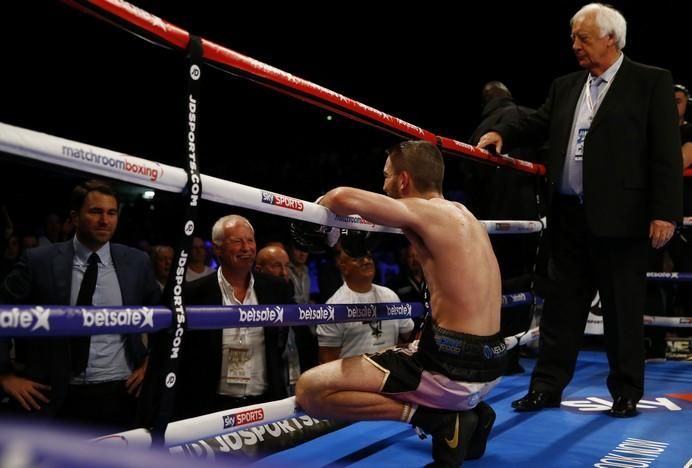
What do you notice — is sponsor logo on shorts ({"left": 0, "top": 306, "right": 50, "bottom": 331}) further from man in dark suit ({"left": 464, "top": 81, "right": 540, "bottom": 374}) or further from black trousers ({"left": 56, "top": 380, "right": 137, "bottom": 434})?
man in dark suit ({"left": 464, "top": 81, "right": 540, "bottom": 374})

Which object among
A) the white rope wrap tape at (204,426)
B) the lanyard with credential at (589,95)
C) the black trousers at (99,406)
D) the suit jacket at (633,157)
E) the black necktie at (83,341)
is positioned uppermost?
the lanyard with credential at (589,95)

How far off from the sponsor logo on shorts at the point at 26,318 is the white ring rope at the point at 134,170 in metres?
0.25

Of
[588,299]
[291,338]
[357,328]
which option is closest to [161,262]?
[291,338]

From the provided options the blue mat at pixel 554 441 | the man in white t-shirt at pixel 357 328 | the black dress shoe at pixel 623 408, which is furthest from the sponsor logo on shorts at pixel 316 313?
the man in white t-shirt at pixel 357 328

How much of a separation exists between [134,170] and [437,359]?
3.01 ft

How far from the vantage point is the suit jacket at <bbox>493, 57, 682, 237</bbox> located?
244 centimetres

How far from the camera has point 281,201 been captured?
62.4 inches

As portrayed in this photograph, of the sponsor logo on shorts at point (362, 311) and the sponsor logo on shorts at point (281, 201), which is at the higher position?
the sponsor logo on shorts at point (281, 201)

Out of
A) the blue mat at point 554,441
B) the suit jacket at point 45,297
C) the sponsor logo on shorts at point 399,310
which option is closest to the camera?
the blue mat at point 554,441

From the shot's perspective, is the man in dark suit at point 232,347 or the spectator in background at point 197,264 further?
the spectator in background at point 197,264

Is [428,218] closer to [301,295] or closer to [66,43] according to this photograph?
[301,295]

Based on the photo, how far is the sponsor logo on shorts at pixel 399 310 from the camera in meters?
2.00

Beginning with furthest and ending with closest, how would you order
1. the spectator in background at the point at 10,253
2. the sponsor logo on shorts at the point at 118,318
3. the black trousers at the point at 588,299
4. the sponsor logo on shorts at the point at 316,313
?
the spectator in background at the point at 10,253 → the black trousers at the point at 588,299 → the sponsor logo on shorts at the point at 316,313 → the sponsor logo on shorts at the point at 118,318

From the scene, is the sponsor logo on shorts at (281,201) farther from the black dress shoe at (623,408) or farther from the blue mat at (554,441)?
the black dress shoe at (623,408)
